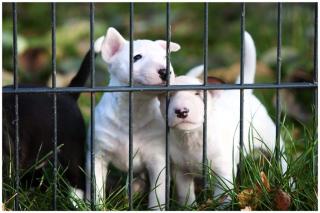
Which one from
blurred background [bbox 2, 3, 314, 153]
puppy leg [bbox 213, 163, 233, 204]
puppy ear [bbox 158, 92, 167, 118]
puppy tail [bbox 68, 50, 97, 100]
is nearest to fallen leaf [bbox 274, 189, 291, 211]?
puppy leg [bbox 213, 163, 233, 204]

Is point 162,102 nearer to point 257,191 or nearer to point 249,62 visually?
point 257,191

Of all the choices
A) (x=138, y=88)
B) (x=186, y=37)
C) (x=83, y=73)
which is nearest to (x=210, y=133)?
(x=138, y=88)

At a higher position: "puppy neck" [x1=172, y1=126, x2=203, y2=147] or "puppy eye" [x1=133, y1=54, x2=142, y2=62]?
"puppy eye" [x1=133, y1=54, x2=142, y2=62]

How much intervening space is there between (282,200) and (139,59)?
1020mm

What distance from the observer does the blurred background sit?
773 centimetres

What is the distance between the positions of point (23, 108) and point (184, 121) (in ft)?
2.95

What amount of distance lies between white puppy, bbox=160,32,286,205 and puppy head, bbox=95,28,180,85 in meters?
0.16

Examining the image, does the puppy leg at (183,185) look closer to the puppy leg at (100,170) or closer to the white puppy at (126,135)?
the white puppy at (126,135)

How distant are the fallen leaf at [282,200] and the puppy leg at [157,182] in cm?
67

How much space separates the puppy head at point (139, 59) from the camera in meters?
4.32

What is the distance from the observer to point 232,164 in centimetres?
466

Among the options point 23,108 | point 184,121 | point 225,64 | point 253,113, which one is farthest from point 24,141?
point 225,64

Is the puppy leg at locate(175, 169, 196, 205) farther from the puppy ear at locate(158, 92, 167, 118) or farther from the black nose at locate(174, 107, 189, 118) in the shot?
the black nose at locate(174, 107, 189, 118)

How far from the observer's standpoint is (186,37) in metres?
8.88
